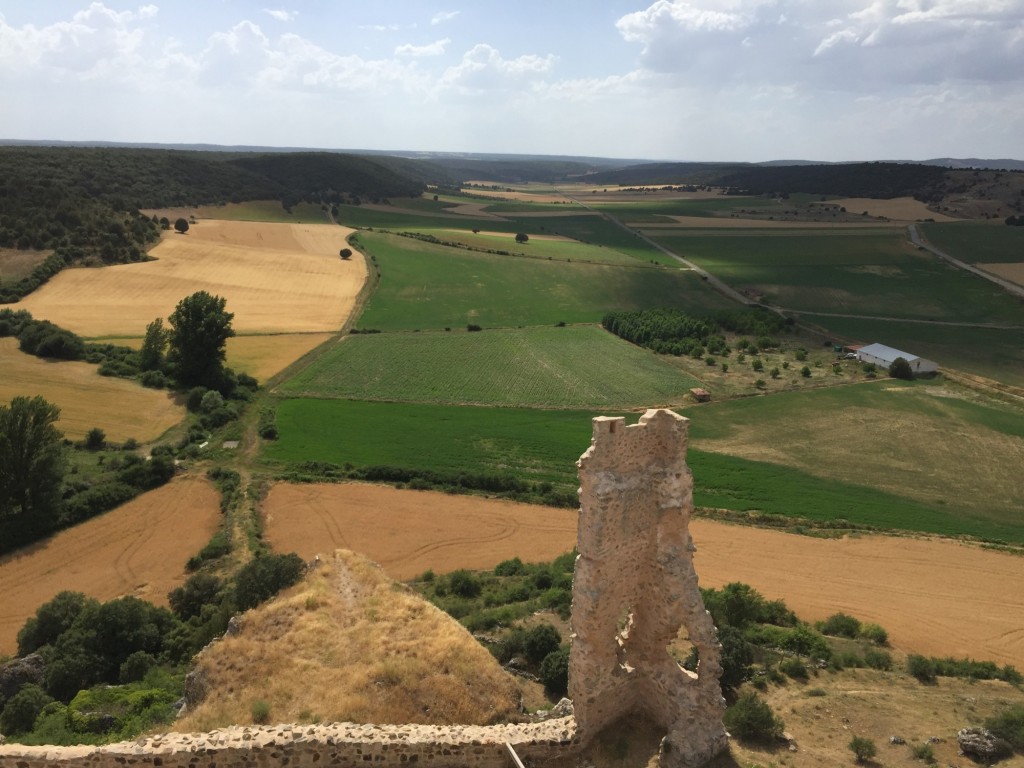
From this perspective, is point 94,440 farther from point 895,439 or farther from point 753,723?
point 895,439

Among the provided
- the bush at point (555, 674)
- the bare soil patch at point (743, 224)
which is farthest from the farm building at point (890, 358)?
the bare soil patch at point (743, 224)

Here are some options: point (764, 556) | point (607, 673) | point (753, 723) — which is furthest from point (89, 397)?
point (753, 723)

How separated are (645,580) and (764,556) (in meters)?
17.1

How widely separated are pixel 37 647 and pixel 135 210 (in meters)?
81.2

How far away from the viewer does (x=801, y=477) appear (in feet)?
122

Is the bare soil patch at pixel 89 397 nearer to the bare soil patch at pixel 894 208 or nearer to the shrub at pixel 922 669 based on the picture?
the shrub at pixel 922 669

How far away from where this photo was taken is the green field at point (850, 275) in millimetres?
79750

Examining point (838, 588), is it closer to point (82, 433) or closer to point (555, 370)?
point (555, 370)

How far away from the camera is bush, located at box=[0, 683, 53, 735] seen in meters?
16.5

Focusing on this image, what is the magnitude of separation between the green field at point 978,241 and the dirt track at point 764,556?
296ft

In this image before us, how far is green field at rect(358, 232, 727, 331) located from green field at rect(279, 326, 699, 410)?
6.24 meters

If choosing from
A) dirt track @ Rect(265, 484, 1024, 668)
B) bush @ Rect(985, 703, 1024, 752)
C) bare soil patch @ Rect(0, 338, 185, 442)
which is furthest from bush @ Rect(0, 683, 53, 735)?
bare soil patch @ Rect(0, 338, 185, 442)

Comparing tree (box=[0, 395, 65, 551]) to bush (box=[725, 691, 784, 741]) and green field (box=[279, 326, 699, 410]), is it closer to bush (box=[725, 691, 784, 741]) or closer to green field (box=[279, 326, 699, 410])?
green field (box=[279, 326, 699, 410])

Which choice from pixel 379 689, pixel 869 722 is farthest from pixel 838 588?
pixel 379 689
